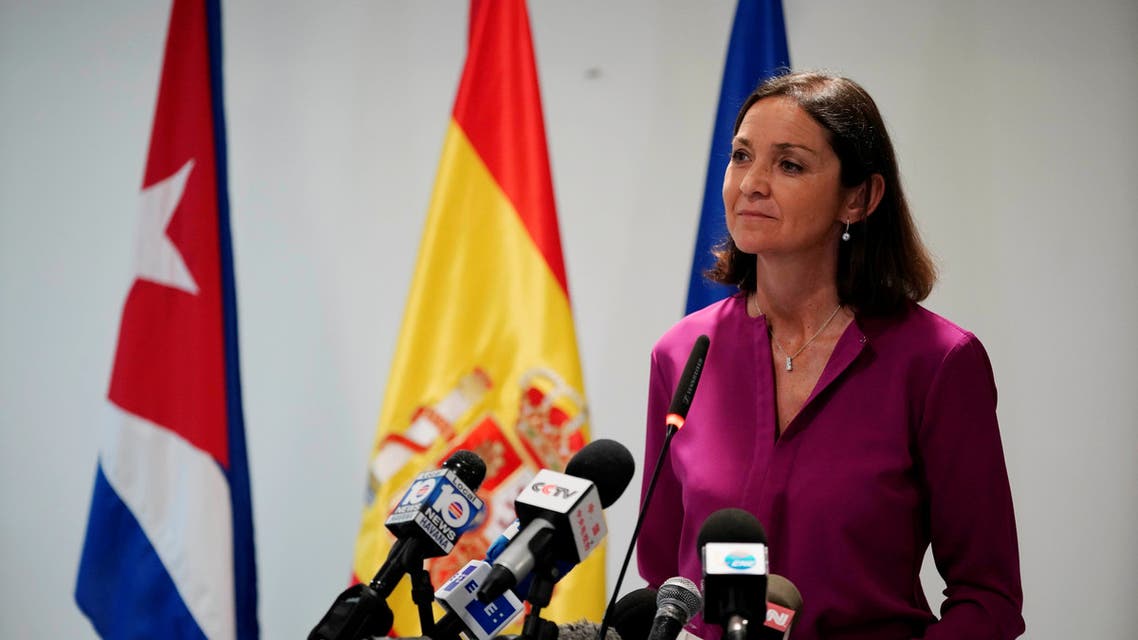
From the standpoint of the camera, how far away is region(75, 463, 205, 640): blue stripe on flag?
287 cm

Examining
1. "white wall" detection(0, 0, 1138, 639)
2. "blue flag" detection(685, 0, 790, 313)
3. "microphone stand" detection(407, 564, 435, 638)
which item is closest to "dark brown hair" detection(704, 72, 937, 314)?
"microphone stand" detection(407, 564, 435, 638)

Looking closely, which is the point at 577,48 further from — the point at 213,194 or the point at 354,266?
the point at 213,194

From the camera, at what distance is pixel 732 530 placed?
3.68 feet

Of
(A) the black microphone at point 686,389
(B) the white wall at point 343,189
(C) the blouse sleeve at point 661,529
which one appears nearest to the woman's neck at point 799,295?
(C) the blouse sleeve at point 661,529

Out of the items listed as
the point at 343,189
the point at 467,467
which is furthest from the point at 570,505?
the point at 343,189

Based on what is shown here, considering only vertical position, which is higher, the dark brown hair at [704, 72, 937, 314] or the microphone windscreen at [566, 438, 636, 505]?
the dark brown hair at [704, 72, 937, 314]

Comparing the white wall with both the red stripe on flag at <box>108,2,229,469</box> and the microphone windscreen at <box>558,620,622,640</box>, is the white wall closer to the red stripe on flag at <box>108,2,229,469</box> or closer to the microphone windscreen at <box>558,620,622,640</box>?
the red stripe on flag at <box>108,2,229,469</box>

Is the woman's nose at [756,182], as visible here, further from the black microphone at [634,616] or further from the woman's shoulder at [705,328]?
the black microphone at [634,616]

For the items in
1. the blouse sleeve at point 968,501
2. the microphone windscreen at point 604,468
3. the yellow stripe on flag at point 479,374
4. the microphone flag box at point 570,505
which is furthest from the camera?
the yellow stripe on flag at point 479,374

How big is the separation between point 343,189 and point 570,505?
2511mm

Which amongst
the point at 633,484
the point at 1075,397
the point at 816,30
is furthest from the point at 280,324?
the point at 1075,397

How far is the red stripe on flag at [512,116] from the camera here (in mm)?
2979

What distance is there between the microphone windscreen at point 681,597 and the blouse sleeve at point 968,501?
0.52 m

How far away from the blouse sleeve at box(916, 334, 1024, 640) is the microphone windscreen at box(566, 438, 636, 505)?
0.53 meters
